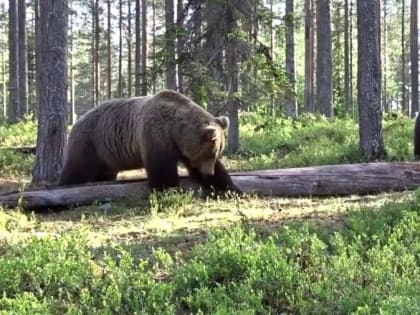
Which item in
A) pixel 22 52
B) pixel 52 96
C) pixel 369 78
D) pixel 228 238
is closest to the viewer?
pixel 228 238

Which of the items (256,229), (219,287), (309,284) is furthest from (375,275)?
(256,229)

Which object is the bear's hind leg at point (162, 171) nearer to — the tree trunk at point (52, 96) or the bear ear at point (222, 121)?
the bear ear at point (222, 121)

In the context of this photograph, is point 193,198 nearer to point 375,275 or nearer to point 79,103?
point 375,275

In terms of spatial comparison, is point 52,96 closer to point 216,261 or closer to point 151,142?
point 151,142

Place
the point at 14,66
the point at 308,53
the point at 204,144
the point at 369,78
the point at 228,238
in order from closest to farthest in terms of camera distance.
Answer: the point at 228,238
the point at 204,144
the point at 369,78
the point at 14,66
the point at 308,53

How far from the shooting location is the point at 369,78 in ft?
40.0

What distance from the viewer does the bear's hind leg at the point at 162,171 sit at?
8.65 metres

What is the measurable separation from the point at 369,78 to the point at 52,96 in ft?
19.5

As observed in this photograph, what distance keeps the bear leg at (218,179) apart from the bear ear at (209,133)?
53cm

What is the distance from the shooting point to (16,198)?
8.17m

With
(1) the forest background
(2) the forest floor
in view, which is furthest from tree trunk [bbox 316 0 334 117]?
(2) the forest floor

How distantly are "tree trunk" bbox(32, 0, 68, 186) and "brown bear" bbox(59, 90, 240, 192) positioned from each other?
79 cm

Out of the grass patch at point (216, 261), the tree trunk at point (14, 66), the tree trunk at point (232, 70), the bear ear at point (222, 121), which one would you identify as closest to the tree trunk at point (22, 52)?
the tree trunk at point (14, 66)

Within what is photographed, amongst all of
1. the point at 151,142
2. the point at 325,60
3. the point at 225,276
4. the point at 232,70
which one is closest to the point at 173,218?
the point at 151,142
